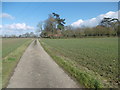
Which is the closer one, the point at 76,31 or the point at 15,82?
the point at 15,82

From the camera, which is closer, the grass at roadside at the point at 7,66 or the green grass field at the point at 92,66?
the green grass field at the point at 92,66

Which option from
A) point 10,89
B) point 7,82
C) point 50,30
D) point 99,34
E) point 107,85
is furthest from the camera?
point 50,30

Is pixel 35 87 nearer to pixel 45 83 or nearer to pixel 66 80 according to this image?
pixel 45 83

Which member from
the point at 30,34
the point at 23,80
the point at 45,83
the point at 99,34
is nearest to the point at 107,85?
the point at 45,83

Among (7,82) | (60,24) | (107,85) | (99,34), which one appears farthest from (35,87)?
(60,24)

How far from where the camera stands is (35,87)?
17.2 ft

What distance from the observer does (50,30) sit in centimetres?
9269

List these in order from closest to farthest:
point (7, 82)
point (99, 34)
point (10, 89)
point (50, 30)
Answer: point (10, 89) → point (7, 82) → point (99, 34) → point (50, 30)

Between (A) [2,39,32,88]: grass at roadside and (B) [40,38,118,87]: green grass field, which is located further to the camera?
(A) [2,39,32,88]: grass at roadside

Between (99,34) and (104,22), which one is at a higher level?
(104,22)

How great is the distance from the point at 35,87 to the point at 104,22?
99.2 metres

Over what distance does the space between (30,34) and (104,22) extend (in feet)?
282

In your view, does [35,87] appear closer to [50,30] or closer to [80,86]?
[80,86]

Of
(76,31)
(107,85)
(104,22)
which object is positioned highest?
(104,22)
